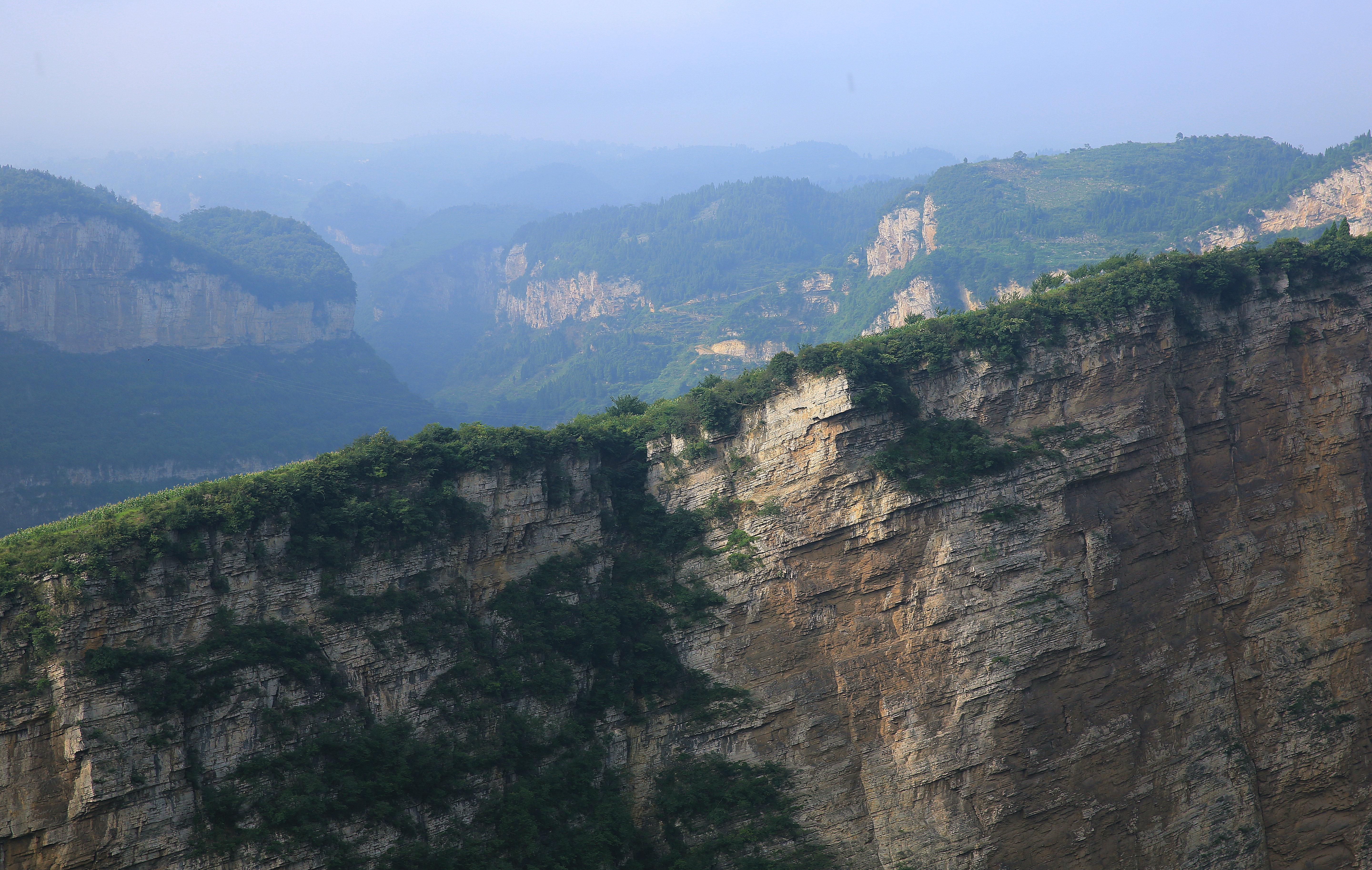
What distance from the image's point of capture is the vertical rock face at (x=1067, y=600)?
93.8ft

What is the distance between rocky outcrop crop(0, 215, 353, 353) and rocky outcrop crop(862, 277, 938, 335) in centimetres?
8186

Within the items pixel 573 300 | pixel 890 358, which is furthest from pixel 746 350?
pixel 890 358

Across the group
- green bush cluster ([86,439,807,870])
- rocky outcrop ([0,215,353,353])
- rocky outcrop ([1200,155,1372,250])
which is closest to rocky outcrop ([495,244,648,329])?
rocky outcrop ([0,215,353,353])

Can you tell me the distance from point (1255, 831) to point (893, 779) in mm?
13476

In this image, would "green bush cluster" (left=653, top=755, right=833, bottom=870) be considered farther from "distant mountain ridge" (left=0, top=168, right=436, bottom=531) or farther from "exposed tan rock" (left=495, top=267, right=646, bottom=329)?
"exposed tan rock" (left=495, top=267, right=646, bottom=329)

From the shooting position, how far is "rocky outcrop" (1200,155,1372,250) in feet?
304

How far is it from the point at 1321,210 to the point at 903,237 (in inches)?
2027

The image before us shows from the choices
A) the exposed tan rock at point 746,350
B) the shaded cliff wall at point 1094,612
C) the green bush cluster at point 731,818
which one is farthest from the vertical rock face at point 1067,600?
the exposed tan rock at point 746,350

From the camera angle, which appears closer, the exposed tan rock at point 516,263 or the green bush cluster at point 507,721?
the green bush cluster at point 507,721

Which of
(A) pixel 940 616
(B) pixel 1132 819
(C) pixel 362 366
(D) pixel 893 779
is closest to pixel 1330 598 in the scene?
(B) pixel 1132 819

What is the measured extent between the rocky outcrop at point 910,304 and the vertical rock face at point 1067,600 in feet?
271

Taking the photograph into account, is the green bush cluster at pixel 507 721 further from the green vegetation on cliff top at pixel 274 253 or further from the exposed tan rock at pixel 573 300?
the exposed tan rock at pixel 573 300

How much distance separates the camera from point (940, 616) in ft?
94.2

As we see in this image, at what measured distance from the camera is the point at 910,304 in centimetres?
11669
